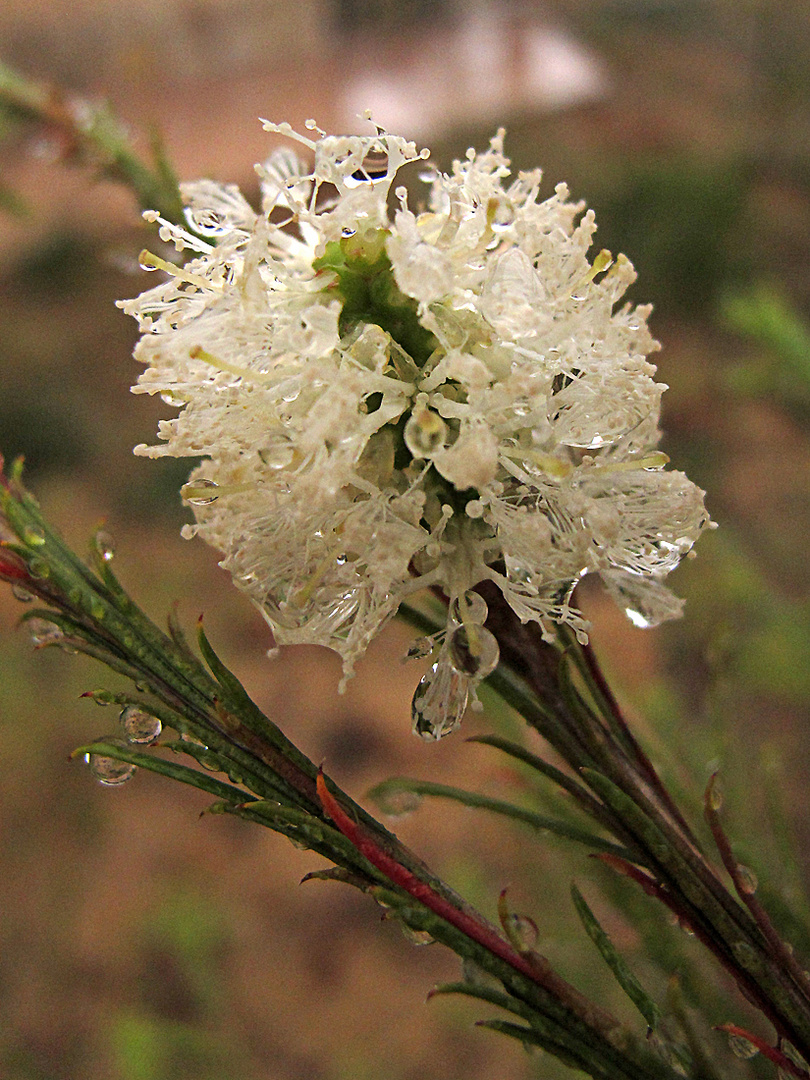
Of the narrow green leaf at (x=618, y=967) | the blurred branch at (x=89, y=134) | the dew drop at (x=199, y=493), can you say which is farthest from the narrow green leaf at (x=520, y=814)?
the blurred branch at (x=89, y=134)

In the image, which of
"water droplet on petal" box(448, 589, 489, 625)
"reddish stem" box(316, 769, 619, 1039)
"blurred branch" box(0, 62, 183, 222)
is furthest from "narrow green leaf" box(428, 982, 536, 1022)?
"blurred branch" box(0, 62, 183, 222)

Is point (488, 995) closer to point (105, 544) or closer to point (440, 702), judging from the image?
point (440, 702)

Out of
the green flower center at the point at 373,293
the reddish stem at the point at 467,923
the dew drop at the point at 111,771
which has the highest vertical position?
the green flower center at the point at 373,293

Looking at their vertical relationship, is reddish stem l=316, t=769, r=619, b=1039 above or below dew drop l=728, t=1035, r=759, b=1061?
below

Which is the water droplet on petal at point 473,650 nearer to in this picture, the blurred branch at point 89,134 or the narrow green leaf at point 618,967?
the narrow green leaf at point 618,967

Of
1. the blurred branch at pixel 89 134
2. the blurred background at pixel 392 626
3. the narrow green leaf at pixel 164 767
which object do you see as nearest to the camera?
the narrow green leaf at pixel 164 767

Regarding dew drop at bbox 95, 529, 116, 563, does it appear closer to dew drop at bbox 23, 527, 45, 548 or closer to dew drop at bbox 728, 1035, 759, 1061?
dew drop at bbox 23, 527, 45, 548

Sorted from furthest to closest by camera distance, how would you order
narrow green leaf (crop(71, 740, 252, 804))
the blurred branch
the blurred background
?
1. the blurred background
2. the blurred branch
3. narrow green leaf (crop(71, 740, 252, 804))
